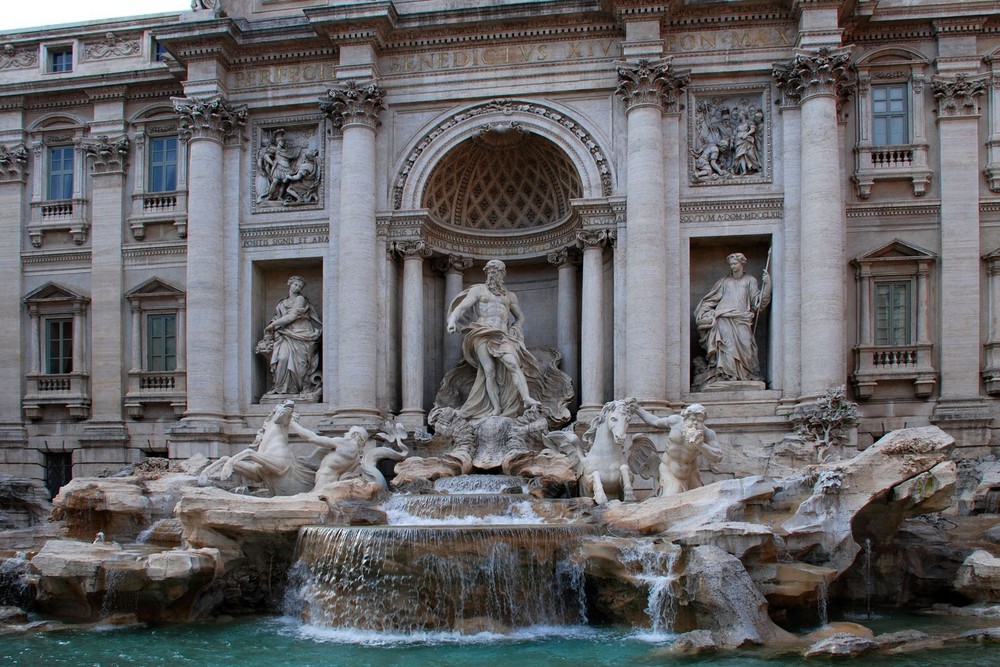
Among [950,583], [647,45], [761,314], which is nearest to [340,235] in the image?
[647,45]

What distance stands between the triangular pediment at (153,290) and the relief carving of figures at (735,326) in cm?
1195

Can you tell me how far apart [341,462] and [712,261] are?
867 centimetres

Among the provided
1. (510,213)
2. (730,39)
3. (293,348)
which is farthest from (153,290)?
(730,39)

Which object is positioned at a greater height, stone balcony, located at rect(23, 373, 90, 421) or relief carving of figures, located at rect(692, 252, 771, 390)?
relief carving of figures, located at rect(692, 252, 771, 390)

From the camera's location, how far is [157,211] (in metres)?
24.3

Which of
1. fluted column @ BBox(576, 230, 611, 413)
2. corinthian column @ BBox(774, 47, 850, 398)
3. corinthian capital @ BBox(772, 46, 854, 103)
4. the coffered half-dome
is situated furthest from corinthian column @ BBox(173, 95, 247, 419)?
corinthian column @ BBox(774, 47, 850, 398)

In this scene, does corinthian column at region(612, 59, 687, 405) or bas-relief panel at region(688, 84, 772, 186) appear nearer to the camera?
corinthian column at region(612, 59, 687, 405)

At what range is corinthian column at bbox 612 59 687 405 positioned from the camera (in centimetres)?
2014

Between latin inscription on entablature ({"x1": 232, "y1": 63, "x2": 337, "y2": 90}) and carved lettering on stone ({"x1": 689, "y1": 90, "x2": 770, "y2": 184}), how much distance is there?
7847 mm

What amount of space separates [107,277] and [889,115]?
17.7 metres

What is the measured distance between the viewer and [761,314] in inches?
830

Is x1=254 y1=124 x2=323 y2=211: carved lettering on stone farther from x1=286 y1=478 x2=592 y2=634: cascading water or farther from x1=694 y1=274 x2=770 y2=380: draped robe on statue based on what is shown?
x1=286 y1=478 x2=592 y2=634: cascading water

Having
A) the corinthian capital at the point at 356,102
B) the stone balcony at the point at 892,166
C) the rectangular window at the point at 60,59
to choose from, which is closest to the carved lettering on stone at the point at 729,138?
the stone balcony at the point at 892,166

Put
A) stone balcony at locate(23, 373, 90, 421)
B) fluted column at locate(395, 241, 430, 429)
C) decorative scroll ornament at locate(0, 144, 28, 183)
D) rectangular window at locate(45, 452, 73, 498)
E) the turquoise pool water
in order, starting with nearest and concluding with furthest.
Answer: the turquoise pool water
fluted column at locate(395, 241, 430, 429)
stone balcony at locate(23, 373, 90, 421)
rectangular window at locate(45, 452, 73, 498)
decorative scroll ornament at locate(0, 144, 28, 183)
